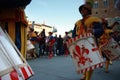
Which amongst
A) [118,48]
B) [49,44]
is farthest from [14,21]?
[49,44]

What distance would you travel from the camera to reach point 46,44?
19.3m

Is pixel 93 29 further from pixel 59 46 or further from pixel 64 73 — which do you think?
pixel 59 46

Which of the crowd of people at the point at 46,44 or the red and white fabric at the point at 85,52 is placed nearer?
the red and white fabric at the point at 85,52

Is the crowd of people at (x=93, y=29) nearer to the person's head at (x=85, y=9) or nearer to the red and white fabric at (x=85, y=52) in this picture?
the person's head at (x=85, y=9)

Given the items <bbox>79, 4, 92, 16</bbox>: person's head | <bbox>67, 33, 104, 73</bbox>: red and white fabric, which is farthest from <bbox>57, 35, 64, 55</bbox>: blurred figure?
<bbox>67, 33, 104, 73</bbox>: red and white fabric

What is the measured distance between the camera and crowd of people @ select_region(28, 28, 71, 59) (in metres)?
16.4

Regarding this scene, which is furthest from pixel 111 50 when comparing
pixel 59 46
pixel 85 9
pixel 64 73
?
pixel 59 46

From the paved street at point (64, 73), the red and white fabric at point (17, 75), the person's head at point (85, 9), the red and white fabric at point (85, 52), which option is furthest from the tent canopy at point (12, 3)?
the paved street at point (64, 73)

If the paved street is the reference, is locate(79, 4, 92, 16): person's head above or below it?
above

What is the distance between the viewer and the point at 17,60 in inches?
109

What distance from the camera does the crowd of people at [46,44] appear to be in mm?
16431

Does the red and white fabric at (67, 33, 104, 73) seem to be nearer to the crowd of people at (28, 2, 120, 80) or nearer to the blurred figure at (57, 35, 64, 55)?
the crowd of people at (28, 2, 120, 80)

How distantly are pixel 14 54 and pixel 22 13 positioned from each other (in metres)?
1.14

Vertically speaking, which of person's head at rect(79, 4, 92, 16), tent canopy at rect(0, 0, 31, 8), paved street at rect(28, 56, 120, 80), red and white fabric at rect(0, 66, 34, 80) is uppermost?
tent canopy at rect(0, 0, 31, 8)
